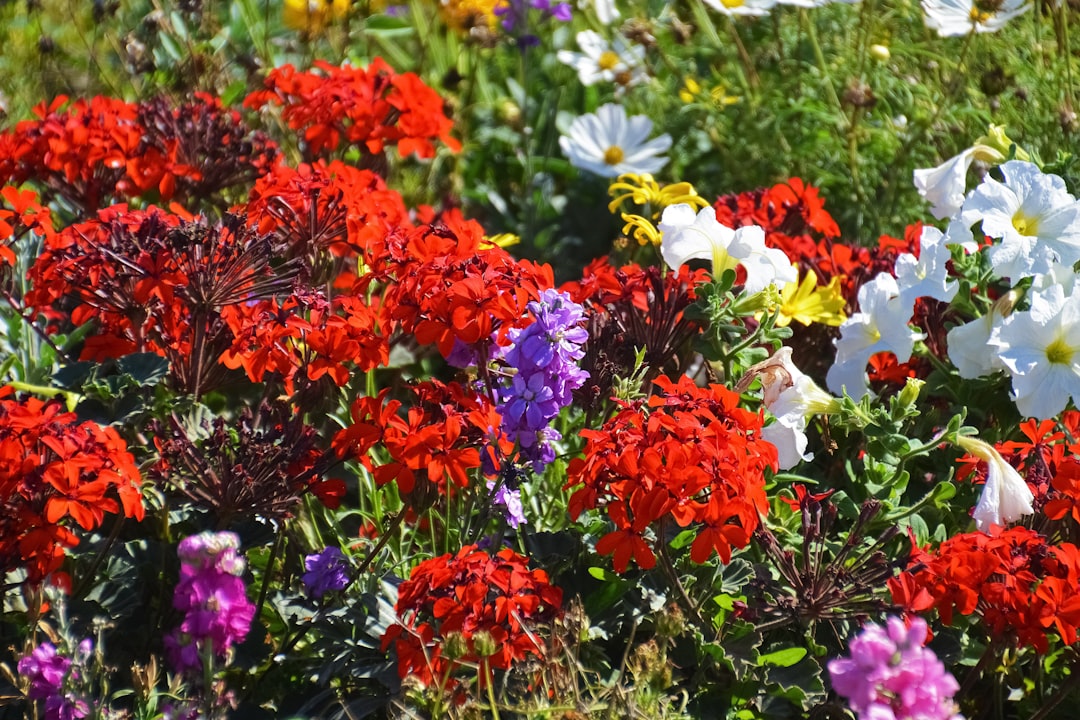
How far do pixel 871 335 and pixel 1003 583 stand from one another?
696 millimetres

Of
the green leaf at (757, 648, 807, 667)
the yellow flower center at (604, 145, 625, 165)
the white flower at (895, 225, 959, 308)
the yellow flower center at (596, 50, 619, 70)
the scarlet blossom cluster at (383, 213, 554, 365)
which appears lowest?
the yellow flower center at (604, 145, 625, 165)

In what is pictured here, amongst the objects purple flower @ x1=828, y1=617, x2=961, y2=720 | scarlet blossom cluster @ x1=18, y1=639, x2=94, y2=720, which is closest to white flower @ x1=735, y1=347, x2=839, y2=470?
purple flower @ x1=828, y1=617, x2=961, y2=720

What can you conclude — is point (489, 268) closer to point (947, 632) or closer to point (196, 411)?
point (196, 411)

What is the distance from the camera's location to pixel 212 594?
62.1 inches

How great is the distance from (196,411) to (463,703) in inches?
33.6

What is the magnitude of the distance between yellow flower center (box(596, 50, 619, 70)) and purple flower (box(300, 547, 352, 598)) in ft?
8.60

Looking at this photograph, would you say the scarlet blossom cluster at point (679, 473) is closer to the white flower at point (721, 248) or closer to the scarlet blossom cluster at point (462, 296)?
the scarlet blossom cluster at point (462, 296)

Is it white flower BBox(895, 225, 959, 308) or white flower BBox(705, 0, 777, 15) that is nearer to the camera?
white flower BBox(895, 225, 959, 308)

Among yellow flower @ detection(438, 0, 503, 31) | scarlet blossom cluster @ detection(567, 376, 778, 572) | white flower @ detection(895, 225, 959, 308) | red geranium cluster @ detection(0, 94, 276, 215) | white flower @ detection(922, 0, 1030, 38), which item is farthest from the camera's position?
yellow flower @ detection(438, 0, 503, 31)

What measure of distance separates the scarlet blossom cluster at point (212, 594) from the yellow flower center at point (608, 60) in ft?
9.65

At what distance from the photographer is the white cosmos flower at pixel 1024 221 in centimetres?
214

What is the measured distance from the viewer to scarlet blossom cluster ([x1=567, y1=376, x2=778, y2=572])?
1.66 metres

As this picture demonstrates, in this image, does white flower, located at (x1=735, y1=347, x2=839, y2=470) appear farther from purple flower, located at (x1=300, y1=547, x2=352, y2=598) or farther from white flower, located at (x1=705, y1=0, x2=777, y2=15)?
white flower, located at (x1=705, y1=0, x2=777, y2=15)

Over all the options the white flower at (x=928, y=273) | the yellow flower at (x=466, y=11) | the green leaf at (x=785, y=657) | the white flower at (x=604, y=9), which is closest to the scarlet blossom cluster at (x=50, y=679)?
the green leaf at (x=785, y=657)
